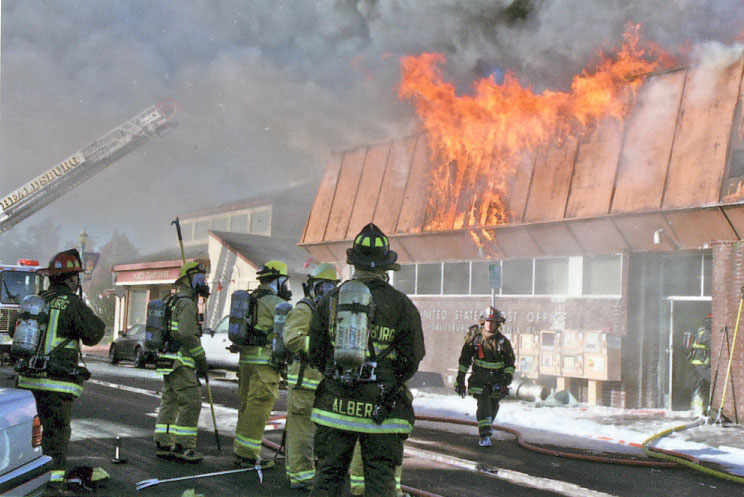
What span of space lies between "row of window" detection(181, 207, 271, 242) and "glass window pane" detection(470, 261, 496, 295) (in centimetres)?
2010

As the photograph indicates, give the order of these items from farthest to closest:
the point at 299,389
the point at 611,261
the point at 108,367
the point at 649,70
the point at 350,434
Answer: the point at 108,367, the point at 611,261, the point at 649,70, the point at 299,389, the point at 350,434

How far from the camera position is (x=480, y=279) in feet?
54.0

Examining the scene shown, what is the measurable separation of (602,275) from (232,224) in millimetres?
26578

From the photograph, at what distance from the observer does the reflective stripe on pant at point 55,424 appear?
514 centimetres

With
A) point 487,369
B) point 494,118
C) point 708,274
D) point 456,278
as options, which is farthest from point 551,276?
point 487,369

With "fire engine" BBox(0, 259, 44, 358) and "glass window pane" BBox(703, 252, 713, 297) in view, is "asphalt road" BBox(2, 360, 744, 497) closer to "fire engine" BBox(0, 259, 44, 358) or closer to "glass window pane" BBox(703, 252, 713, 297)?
"glass window pane" BBox(703, 252, 713, 297)

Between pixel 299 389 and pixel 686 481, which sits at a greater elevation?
pixel 299 389

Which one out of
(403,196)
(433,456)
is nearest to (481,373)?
(433,456)

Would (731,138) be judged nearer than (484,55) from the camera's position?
Yes

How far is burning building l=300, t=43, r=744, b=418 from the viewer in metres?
11.8

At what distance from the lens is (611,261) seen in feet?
45.3

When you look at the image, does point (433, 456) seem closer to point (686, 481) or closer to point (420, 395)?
point (686, 481)

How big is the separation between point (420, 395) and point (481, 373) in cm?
574

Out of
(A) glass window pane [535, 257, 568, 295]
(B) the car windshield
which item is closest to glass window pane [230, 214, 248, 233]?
(B) the car windshield
